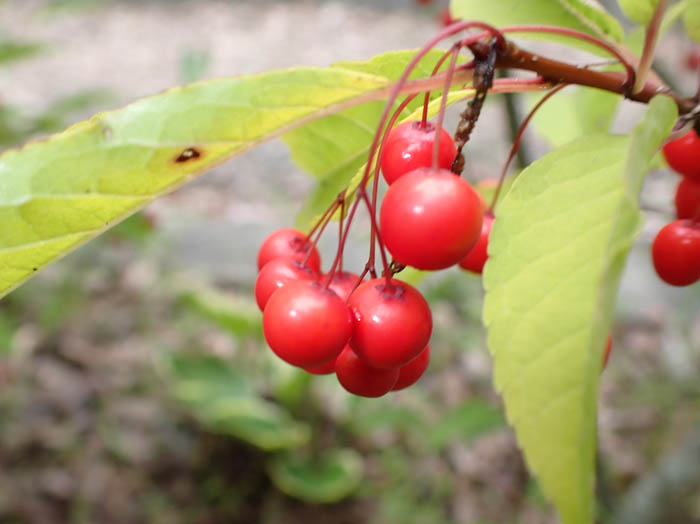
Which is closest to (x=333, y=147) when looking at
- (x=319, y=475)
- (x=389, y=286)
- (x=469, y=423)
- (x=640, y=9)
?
(x=389, y=286)

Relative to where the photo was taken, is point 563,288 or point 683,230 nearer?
point 563,288

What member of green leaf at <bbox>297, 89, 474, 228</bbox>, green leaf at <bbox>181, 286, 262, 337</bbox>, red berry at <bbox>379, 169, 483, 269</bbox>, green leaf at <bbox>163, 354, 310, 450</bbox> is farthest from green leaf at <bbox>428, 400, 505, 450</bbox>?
red berry at <bbox>379, 169, 483, 269</bbox>

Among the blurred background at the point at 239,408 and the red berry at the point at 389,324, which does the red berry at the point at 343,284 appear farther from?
the blurred background at the point at 239,408

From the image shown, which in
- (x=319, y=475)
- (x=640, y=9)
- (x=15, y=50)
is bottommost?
(x=319, y=475)

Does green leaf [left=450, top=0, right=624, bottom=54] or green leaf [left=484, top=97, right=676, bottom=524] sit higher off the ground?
green leaf [left=450, top=0, right=624, bottom=54]

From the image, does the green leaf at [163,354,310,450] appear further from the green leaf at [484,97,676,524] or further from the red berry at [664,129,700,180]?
the green leaf at [484,97,676,524]

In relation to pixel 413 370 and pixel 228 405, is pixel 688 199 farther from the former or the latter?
pixel 228 405
